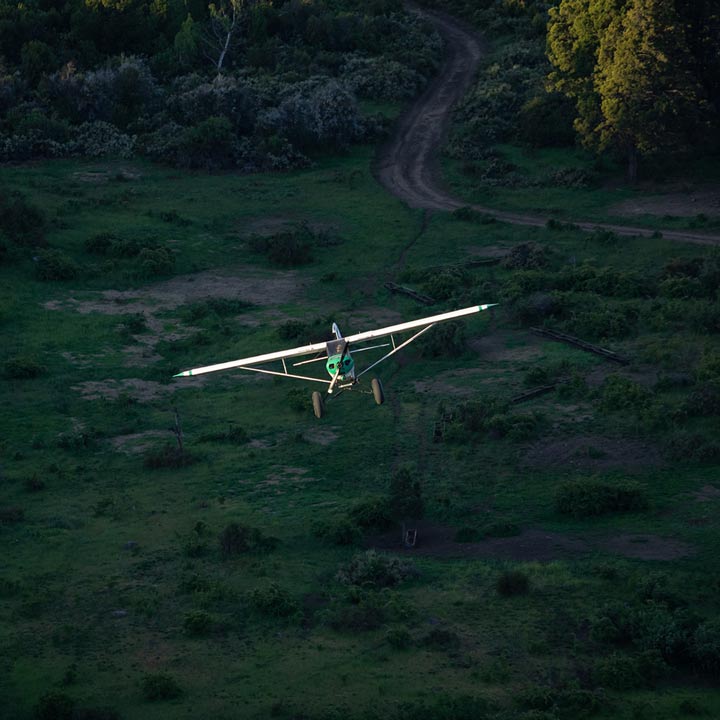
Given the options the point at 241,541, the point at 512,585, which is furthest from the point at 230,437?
the point at 512,585

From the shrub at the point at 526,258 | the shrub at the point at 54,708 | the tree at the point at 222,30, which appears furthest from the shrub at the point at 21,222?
the shrub at the point at 54,708

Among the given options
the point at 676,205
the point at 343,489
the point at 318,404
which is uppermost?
the point at 676,205

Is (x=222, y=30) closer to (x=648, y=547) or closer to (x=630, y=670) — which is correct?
(x=648, y=547)

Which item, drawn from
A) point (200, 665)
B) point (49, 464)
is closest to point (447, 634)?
point (200, 665)

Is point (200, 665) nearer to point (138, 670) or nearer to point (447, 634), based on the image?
point (138, 670)

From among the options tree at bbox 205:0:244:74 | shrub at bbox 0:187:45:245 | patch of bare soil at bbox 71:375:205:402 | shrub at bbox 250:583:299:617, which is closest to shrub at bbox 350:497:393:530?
shrub at bbox 250:583:299:617

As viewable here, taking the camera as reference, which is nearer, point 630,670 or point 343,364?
point 630,670

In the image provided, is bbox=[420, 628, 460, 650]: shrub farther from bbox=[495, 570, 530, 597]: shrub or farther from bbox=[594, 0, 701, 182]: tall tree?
bbox=[594, 0, 701, 182]: tall tree
